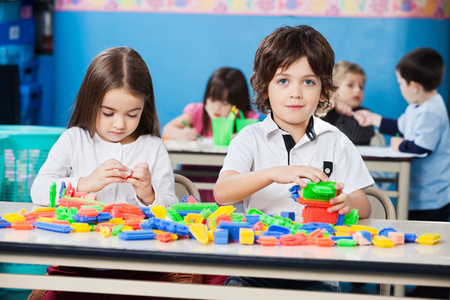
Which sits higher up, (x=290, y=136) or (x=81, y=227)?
(x=290, y=136)

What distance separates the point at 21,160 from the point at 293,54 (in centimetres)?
124

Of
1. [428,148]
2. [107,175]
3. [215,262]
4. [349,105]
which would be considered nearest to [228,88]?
[349,105]

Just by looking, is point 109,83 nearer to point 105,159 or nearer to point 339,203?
point 105,159

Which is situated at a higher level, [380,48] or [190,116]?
[380,48]

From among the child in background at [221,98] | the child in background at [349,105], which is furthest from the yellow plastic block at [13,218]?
the child in background at [349,105]

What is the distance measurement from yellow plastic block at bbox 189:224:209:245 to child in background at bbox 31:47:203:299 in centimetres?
42

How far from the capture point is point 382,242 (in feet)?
4.16

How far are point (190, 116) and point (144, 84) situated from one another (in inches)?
80.0

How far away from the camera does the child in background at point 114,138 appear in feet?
5.76

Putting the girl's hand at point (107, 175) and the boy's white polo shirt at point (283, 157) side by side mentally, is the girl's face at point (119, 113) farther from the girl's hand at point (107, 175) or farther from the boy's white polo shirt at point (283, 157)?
the boy's white polo shirt at point (283, 157)

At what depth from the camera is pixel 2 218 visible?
139 centimetres

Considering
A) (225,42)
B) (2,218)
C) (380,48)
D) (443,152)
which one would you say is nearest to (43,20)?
(225,42)

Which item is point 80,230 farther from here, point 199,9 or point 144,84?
point 199,9

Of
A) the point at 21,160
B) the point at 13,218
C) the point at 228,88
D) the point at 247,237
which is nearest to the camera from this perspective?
the point at 247,237
